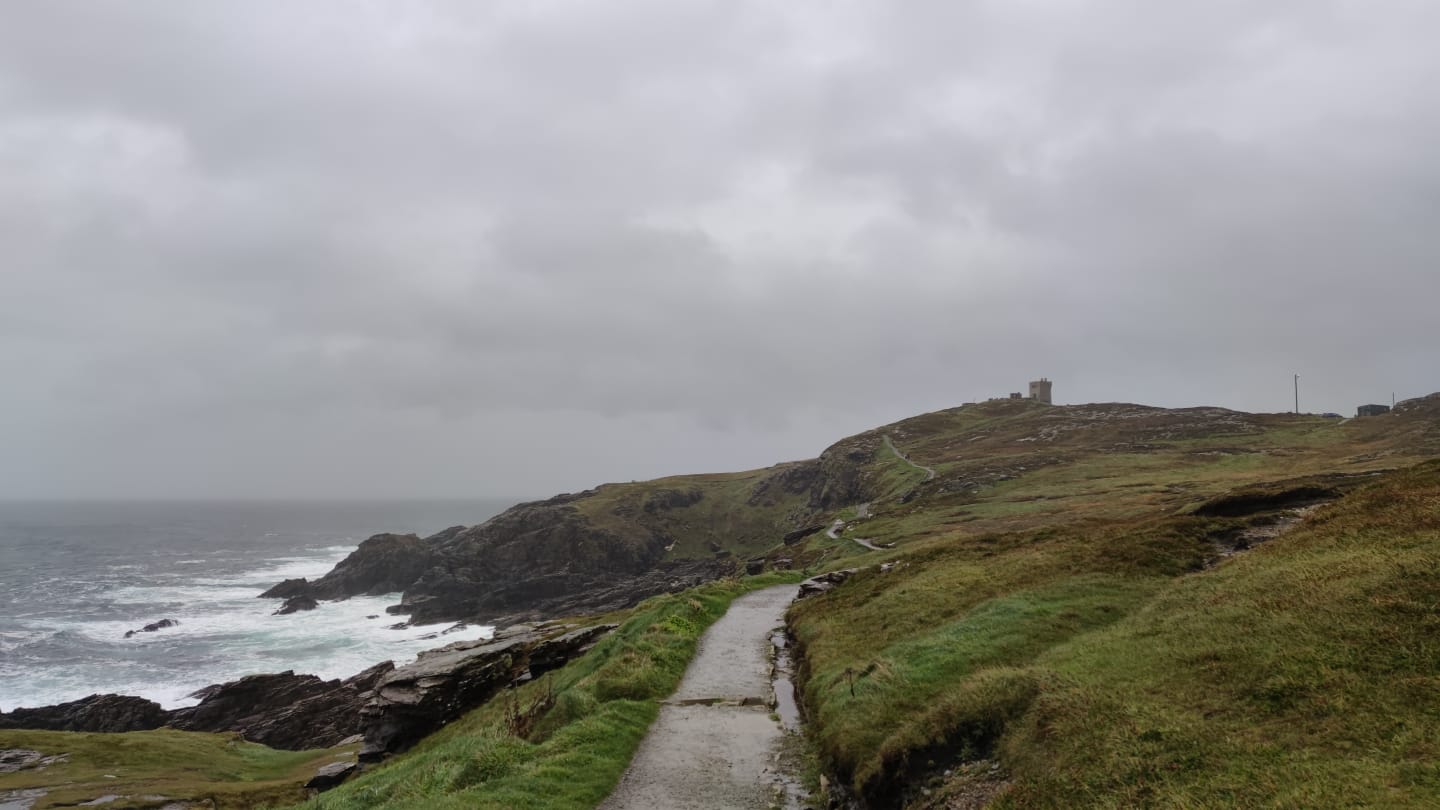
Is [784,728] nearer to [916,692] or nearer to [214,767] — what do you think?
[916,692]

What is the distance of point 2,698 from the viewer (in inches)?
2766

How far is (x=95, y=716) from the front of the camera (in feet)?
197

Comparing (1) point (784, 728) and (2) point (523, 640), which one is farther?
(2) point (523, 640)

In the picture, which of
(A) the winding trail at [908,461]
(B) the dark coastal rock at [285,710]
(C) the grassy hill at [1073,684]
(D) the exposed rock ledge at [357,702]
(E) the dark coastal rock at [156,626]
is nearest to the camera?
(C) the grassy hill at [1073,684]

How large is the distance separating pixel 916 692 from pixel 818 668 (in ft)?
20.7

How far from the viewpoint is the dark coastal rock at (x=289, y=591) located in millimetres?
124938

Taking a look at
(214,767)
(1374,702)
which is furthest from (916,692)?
(214,767)

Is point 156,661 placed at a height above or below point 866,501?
below

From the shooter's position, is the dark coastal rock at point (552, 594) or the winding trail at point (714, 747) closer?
the winding trail at point (714, 747)

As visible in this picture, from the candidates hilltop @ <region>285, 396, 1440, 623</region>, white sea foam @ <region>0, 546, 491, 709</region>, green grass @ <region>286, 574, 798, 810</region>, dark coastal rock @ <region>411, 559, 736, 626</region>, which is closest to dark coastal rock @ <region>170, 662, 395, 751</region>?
white sea foam @ <region>0, 546, 491, 709</region>

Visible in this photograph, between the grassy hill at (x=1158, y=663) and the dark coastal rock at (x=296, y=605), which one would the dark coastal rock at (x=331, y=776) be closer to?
the grassy hill at (x=1158, y=663)

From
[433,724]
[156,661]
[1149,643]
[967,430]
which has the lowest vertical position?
[156,661]

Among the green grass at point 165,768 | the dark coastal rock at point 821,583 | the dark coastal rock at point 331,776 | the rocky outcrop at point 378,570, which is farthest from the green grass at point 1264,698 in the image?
the rocky outcrop at point 378,570

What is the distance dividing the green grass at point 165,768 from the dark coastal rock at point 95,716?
1083 cm
